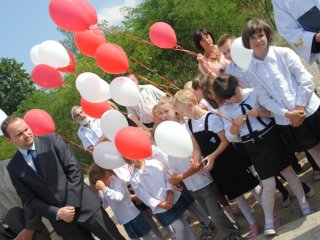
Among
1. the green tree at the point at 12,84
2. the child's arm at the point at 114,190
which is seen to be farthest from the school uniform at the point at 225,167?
the green tree at the point at 12,84

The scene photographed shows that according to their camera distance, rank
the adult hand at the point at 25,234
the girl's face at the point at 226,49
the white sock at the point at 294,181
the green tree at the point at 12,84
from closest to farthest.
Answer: the white sock at the point at 294,181 → the adult hand at the point at 25,234 → the girl's face at the point at 226,49 → the green tree at the point at 12,84

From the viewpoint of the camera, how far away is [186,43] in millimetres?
12219

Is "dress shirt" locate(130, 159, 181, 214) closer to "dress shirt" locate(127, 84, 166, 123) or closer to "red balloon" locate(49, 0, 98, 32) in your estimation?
"dress shirt" locate(127, 84, 166, 123)

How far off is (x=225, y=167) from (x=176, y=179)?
0.46 m

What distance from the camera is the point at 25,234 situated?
405 centimetres

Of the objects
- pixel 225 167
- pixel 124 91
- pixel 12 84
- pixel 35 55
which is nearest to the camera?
pixel 225 167

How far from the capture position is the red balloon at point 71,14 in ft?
14.6

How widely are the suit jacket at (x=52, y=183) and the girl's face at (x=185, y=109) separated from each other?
106 cm

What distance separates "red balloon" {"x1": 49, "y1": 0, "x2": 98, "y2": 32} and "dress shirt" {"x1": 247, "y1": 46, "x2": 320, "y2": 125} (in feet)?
6.42

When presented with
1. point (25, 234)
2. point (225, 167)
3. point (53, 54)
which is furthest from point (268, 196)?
point (53, 54)

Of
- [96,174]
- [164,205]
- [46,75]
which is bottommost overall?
[164,205]

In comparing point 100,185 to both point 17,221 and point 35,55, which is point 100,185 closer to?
point 17,221

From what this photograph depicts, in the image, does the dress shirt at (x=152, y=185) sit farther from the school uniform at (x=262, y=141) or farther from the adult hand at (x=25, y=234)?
the adult hand at (x=25, y=234)

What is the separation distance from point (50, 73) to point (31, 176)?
1.81m
